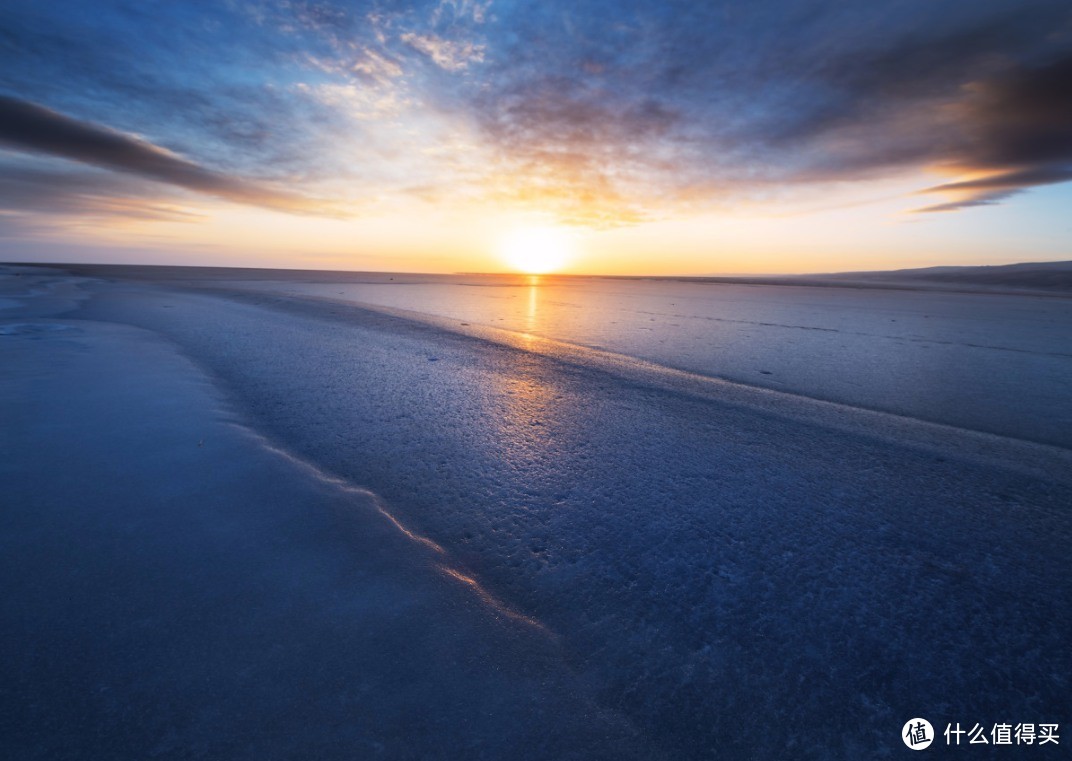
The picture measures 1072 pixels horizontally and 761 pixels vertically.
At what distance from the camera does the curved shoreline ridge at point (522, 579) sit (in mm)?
1699

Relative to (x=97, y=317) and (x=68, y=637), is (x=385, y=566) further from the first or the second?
(x=97, y=317)

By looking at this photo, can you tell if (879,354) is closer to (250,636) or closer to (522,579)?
(522,579)

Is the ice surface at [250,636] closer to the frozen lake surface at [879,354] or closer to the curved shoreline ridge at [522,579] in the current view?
the curved shoreline ridge at [522,579]

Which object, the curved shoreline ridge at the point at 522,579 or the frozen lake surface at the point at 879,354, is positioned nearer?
the curved shoreline ridge at the point at 522,579

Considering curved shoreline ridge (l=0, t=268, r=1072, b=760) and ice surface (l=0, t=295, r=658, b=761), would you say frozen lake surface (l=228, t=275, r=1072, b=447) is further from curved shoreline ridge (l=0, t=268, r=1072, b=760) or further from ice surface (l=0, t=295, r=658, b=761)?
ice surface (l=0, t=295, r=658, b=761)

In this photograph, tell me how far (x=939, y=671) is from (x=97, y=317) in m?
16.7

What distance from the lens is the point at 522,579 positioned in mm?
2424

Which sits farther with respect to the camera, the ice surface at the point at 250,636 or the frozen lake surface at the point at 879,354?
the frozen lake surface at the point at 879,354

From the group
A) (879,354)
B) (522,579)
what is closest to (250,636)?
(522,579)

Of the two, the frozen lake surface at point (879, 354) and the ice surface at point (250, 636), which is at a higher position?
the frozen lake surface at point (879, 354)

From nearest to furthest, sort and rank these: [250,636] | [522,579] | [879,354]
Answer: [250,636] < [522,579] < [879,354]

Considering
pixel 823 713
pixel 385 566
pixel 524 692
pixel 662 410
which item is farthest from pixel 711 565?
pixel 662 410

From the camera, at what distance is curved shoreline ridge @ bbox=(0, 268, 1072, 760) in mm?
1699

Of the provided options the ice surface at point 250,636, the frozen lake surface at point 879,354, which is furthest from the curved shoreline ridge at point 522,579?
the frozen lake surface at point 879,354
